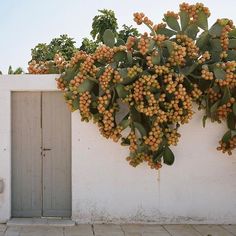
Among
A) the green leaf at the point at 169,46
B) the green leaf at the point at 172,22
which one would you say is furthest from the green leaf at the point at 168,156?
the green leaf at the point at 172,22

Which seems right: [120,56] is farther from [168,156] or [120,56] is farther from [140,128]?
[168,156]

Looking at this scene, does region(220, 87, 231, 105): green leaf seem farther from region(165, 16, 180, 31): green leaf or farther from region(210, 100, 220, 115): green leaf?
region(165, 16, 180, 31): green leaf

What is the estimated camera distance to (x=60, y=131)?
7.38 m

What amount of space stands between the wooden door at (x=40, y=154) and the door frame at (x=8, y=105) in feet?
0.57

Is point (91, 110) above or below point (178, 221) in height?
above

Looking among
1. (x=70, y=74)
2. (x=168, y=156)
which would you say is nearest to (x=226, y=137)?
(x=168, y=156)

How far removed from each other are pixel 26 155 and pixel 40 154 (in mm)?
229

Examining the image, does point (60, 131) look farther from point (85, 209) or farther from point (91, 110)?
point (85, 209)

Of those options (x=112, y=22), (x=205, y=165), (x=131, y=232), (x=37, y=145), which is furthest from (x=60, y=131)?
(x=112, y=22)

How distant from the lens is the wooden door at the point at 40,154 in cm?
734

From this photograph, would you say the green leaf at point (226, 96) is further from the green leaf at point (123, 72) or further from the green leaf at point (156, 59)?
the green leaf at point (123, 72)

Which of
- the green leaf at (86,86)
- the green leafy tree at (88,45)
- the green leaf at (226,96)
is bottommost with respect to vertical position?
the green leaf at (226,96)

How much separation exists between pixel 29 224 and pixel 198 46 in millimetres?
3807

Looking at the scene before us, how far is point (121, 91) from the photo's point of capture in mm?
6539
